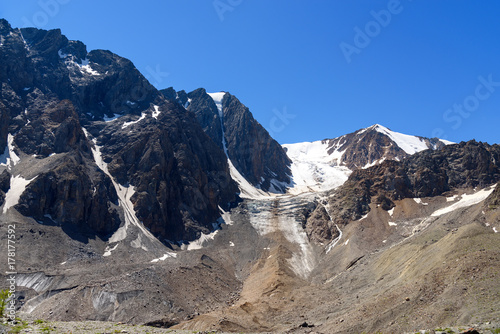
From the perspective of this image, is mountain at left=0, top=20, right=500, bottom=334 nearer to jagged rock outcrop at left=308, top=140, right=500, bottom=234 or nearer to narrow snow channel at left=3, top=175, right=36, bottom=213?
narrow snow channel at left=3, top=175, right=36, bottom=213

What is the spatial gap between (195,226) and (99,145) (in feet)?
178

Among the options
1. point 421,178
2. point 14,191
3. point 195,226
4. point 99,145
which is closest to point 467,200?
point 421,178

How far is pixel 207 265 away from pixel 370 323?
185ft

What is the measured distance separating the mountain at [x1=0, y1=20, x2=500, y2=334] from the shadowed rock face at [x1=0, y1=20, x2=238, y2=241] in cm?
57

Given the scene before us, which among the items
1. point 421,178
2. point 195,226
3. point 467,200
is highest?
point 195,226

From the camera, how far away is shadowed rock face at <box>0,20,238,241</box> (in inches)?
3969

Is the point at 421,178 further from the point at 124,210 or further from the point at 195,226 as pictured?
the point at 124,210

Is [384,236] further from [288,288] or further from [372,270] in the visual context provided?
[288,288]

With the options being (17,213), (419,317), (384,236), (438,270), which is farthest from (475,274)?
(17,213)

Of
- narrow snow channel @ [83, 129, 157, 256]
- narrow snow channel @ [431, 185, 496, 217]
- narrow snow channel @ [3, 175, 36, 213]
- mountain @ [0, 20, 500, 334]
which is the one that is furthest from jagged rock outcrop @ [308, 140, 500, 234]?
narrow snow channel @ [3, 175, 36, 213]

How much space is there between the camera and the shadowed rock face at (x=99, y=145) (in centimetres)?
10081

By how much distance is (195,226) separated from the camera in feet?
390

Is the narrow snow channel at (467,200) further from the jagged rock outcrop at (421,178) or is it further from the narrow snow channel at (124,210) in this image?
the narrow snow channel at (124,210)

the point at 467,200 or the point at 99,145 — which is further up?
the point at 99,145
